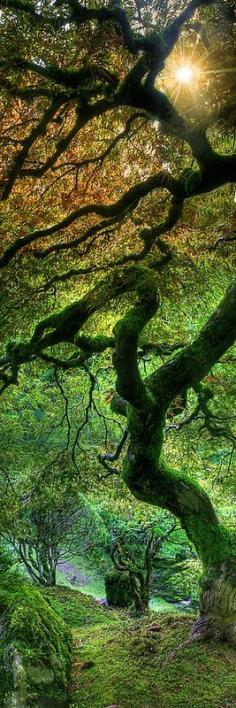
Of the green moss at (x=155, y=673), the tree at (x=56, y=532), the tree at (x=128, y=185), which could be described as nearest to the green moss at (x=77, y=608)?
the tree at (x=56, y=532)

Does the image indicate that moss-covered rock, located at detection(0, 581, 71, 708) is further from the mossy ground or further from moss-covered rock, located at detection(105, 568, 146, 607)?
moss-covered rock, located at detection(105, 568, 146, 607)

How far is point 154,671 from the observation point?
415cm

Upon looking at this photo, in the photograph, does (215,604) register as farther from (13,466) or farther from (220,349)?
(13,466)

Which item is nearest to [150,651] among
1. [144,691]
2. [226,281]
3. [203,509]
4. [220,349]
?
[144,691]

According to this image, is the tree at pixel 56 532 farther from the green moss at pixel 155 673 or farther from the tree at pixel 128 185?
the tree at pixel 128 185

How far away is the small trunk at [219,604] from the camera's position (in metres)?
4.31

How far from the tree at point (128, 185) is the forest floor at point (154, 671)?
31 cm

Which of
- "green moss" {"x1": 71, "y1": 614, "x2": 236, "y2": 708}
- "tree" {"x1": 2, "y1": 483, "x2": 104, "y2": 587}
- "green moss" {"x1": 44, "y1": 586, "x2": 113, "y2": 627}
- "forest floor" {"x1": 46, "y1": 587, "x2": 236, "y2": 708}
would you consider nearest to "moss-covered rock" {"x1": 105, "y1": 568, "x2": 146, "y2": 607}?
"green moss" {"x1": 44, "y1": 586, "x2": 113, "y2": 627}

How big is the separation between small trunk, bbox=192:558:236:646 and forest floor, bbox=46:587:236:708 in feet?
0.34

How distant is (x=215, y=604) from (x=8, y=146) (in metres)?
3.95

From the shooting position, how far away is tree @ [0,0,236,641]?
7.06ft

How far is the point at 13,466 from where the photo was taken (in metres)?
8.27

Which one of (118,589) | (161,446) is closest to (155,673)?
(161,446)

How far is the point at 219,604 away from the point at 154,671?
0.75 m
